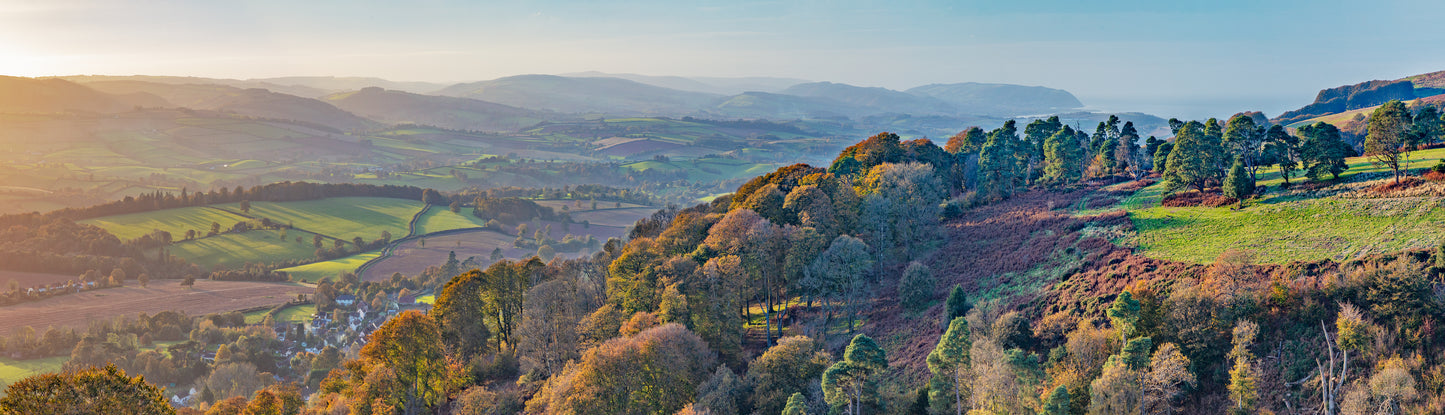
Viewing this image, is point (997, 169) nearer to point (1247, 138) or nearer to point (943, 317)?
point (1247, 138)

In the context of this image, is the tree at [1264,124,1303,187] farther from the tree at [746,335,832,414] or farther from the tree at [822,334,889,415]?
the tree at [746,335,832,414]

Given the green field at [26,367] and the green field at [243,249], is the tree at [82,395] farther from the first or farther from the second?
the green field at [243,249]

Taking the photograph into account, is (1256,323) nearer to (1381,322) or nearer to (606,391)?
(1381,322)

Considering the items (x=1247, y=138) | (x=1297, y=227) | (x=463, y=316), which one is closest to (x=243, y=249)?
(x=463, y=316)

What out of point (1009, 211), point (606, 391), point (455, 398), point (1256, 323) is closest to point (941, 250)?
point (1009, 211)

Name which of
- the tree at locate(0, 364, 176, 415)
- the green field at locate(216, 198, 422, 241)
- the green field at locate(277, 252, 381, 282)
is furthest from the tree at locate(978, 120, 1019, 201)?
the green field at locate(216, 198, 422, 241)

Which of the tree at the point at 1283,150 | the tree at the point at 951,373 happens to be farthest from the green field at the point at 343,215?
the tree at the point at 1283,150
